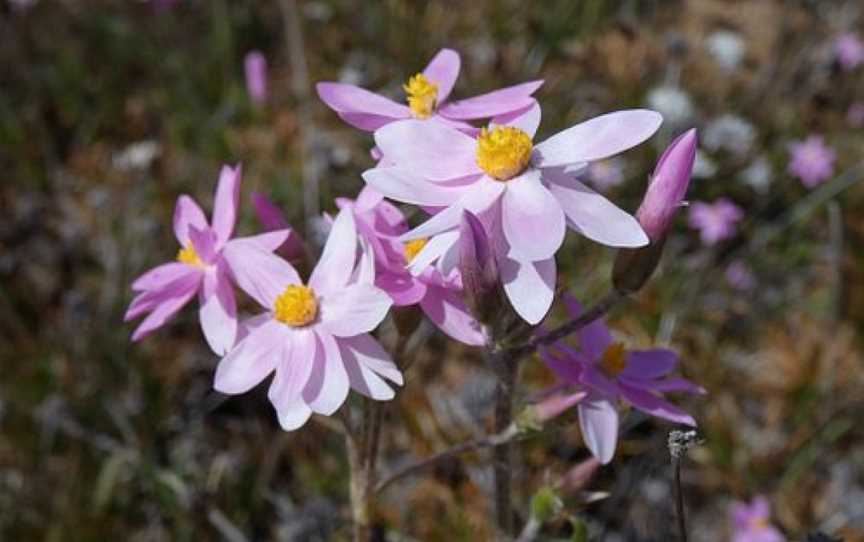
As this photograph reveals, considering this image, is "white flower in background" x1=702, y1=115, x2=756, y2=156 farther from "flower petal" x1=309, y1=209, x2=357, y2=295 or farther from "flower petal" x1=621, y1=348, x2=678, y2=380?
"flower petal" x1=309, y1=209, x2=357, y2=295

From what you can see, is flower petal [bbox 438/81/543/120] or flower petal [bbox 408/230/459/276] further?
flower petal [bbox 438/81/543/120]

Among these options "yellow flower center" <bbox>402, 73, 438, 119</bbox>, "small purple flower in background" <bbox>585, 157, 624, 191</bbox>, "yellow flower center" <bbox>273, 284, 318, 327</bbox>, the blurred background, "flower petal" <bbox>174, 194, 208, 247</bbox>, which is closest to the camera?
"yellow flower center" <bbox>273, 284, 318, 327</bbox>

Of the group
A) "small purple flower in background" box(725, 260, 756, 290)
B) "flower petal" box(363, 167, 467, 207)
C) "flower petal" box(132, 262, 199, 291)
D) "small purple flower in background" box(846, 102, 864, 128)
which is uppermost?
"flower petal" box(363, 167, 467, 207)

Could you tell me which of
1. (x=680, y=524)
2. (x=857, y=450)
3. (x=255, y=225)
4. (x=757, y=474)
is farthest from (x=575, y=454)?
(x=680, y=524)

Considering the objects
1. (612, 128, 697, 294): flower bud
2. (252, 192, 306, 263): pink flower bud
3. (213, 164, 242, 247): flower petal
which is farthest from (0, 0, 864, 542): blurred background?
(213, 164, 242, 247): flower petal

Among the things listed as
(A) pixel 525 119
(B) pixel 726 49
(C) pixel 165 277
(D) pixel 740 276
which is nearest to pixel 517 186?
(A) pixel 525 119
